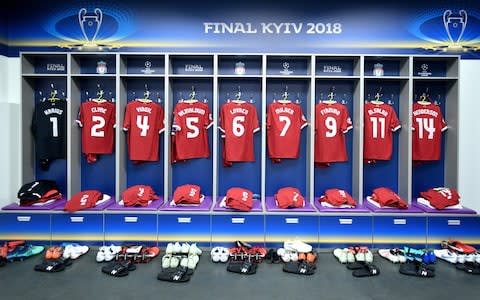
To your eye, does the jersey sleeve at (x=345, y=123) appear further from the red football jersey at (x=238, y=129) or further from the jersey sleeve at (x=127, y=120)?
the jersey sleeve at (x=127, y=120)

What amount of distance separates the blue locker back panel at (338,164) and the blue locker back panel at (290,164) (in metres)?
0.16

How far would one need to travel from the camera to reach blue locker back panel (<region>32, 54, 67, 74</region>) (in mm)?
3328

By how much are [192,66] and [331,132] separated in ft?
5.65

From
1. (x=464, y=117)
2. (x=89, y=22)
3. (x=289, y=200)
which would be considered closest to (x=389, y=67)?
(x=464, y=117)

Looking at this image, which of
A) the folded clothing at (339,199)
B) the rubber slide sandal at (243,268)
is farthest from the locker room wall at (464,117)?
the rubber slide sandal at (243,268)

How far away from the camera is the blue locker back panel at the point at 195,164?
335cm

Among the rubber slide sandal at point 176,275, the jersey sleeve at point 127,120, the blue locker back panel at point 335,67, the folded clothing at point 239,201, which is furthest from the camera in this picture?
the blue locker back panel at point 335,67

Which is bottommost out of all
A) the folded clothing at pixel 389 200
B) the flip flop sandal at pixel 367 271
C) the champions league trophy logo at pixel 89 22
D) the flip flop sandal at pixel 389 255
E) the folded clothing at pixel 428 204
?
the flip flop sandal at pixel 367 271

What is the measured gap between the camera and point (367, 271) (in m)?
2.40

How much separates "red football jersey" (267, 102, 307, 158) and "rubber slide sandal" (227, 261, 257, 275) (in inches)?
46.8

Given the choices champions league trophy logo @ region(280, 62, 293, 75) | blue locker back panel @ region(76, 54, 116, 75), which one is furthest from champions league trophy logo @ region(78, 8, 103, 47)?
champions league trophy logo @ region(280, 62, 293, 75)

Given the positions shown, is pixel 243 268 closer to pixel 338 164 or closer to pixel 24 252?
pixel 338 164

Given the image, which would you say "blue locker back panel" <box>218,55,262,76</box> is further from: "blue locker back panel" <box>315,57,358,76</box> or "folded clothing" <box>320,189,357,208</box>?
"folded clothing" <box>320,189,357,208</box>

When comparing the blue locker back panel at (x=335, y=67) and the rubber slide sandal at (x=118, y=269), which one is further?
the blue locker back panel at (x=335, y=67)
